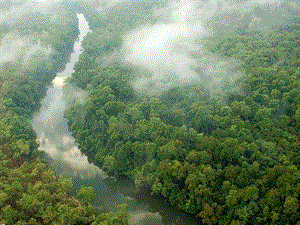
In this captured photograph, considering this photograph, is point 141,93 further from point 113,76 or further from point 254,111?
point 254,111

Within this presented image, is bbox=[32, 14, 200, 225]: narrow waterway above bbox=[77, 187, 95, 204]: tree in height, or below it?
above

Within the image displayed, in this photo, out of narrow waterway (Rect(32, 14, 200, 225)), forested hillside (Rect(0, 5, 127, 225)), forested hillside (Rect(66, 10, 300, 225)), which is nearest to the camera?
forested hillside (Rect(0, 5, 127, 225))

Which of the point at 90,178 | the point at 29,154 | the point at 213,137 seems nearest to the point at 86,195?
the point at 90,178

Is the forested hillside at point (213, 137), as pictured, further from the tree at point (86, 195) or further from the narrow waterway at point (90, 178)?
the tree at point (86, 195)

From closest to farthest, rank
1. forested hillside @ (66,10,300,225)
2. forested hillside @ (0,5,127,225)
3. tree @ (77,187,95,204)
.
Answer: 1. forested hillside @ (0,5,127,225)
2. forested hillside @ (66,10,300,225)
3. tree @ (77,187,95,204)

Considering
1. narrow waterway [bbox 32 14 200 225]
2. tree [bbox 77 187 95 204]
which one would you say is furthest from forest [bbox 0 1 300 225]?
narrow waterway [bbox 32 14 200 225]

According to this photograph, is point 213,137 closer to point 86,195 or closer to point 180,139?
point 180,139

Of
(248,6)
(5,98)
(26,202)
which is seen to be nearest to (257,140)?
(26,202)

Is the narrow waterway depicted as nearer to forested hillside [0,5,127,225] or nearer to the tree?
forested hillside [0,5,127,225]
